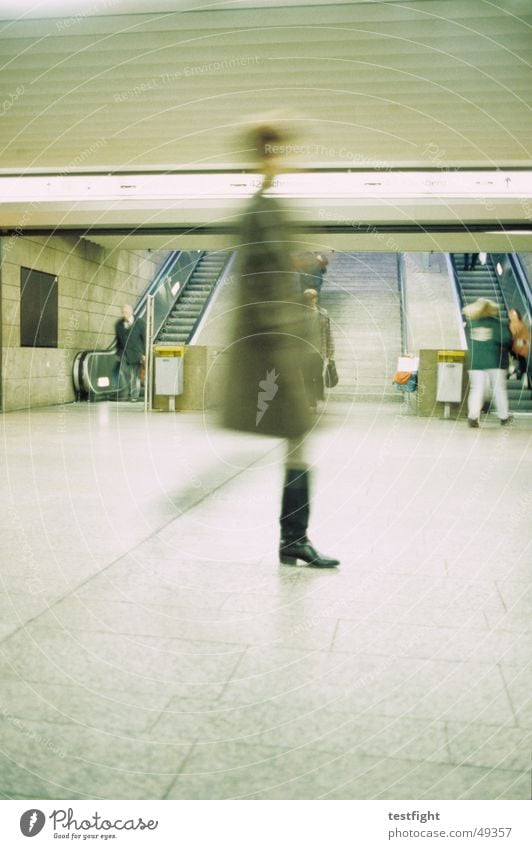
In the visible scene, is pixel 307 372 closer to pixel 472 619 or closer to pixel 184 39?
pixel 472 619

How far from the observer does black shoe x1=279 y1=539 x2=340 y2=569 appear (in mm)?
3248

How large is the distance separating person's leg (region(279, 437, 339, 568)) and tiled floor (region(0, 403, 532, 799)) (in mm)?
93

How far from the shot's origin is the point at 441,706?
1.95 meters

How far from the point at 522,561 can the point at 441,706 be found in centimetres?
166

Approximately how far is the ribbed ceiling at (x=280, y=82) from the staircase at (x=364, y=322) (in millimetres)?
5865

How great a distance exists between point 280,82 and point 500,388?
4893 millimetres

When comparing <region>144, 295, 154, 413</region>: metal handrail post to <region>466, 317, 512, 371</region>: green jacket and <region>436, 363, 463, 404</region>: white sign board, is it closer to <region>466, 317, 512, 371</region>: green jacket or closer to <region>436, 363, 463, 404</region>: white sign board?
<region>436, 363, 463, 404</region>: white sign board

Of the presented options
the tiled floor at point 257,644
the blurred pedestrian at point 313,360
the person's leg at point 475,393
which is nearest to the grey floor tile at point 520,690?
the tiled floor at point 257,644

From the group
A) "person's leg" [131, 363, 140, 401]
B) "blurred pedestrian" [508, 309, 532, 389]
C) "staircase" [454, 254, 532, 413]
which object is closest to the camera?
"blurred pedestrian" [508, 309, 532, 389]

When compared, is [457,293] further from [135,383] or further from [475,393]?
[135,383]

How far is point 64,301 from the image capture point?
12914mm

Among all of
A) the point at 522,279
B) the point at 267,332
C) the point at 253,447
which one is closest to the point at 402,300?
the point at 522,279
